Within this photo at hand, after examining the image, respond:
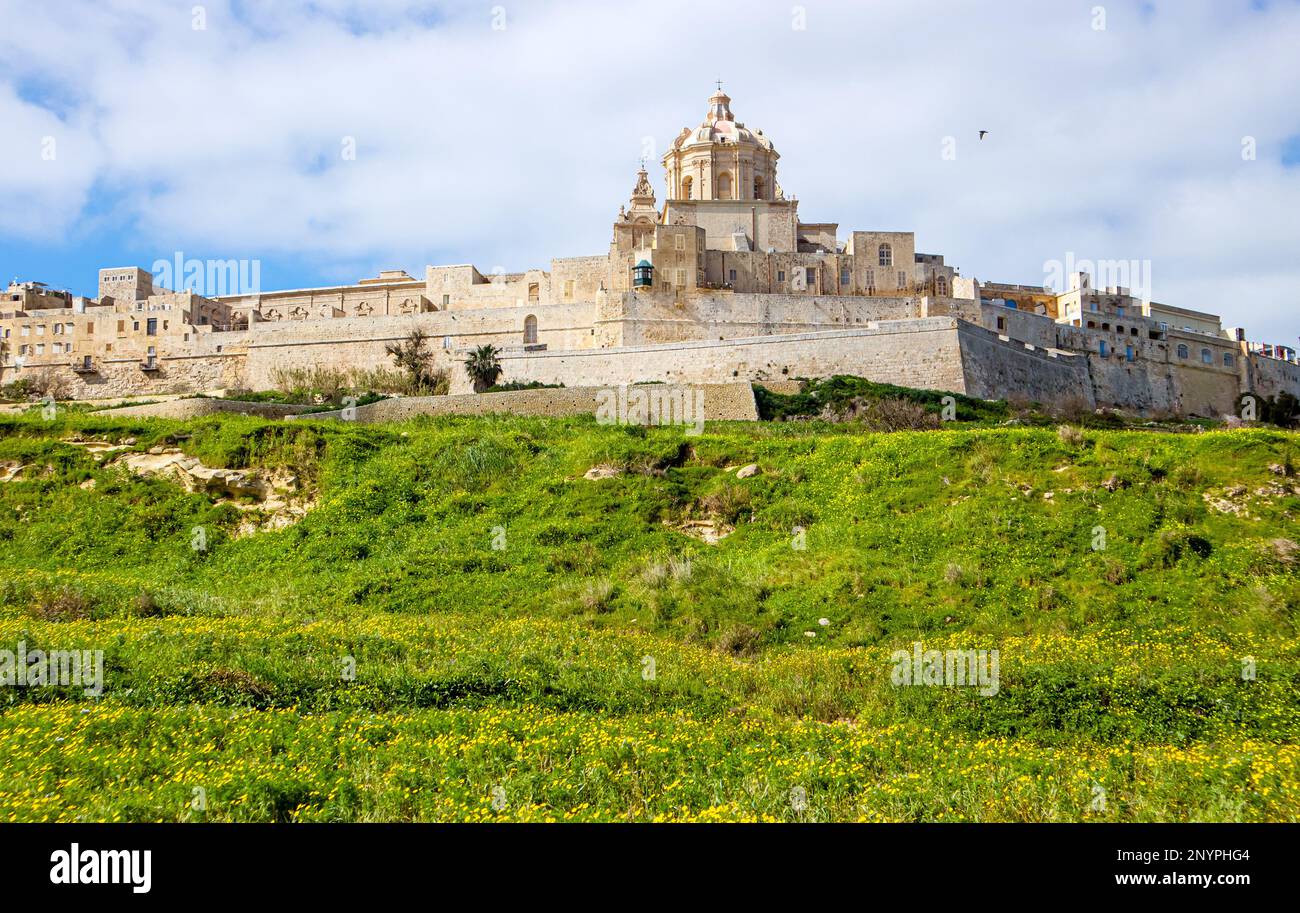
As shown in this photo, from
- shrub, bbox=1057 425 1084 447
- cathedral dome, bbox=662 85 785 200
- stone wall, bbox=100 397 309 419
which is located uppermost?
cathedral dome, bbox=662 85 785 200

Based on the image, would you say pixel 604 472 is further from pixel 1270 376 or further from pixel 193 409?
pixel 1270 376

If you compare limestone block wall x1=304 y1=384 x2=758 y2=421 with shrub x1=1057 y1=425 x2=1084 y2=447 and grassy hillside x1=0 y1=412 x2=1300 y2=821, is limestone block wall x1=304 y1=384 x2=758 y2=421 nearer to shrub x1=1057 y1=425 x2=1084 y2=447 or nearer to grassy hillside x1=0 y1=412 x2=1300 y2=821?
grassy hillside x1=0 y1=412 x2=1300 y2=821

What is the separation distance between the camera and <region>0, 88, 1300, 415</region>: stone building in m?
34.6

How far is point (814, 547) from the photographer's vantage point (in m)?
15.9

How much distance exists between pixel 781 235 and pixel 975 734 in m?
39.0

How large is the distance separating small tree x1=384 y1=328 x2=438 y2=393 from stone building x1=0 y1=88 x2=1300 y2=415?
1.92 metres

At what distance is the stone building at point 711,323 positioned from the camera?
34.6m

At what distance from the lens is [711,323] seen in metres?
38.9

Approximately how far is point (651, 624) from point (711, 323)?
2634 centimetres

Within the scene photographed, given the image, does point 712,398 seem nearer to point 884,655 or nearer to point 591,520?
point 591,520

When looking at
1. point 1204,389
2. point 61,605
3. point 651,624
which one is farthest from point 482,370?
point 1204,389

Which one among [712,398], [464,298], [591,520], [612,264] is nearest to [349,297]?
[464,298]

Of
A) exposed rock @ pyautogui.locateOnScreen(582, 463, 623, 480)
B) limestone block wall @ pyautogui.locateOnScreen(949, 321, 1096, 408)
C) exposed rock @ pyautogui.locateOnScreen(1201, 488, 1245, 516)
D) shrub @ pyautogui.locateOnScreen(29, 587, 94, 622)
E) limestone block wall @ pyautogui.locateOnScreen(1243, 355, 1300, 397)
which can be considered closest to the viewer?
shrub @ pyautogui.locateOnScreen(29, 587, 94, 622)

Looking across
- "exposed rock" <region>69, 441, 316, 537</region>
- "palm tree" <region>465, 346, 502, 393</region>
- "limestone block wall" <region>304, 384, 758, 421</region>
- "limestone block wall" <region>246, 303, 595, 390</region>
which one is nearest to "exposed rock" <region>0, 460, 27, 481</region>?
"exposed rock" <region>69, 441, 316, 537</region>
